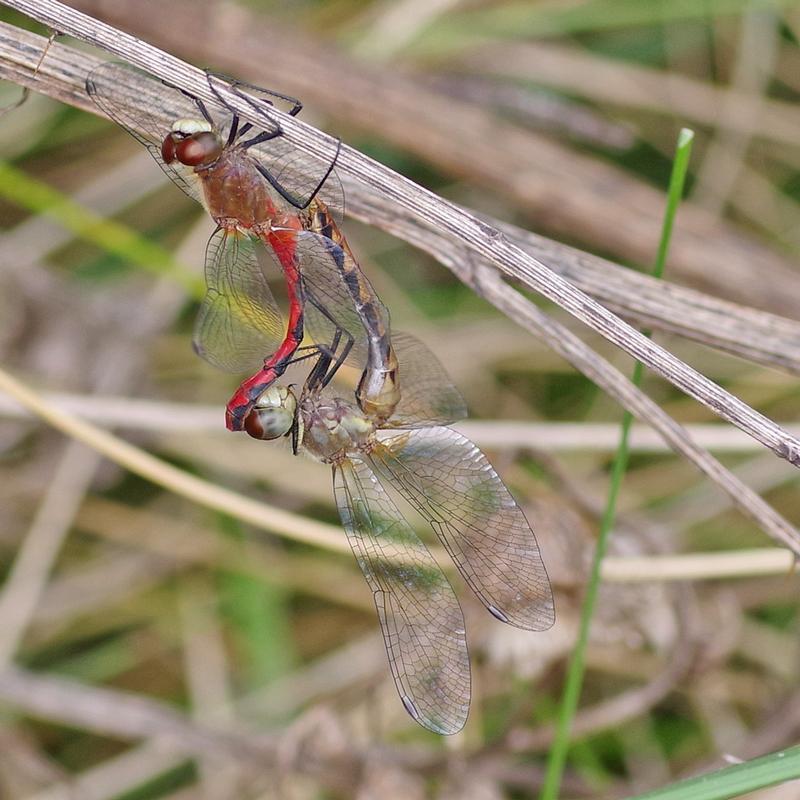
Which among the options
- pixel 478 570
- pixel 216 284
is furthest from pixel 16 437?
pixel 478 570

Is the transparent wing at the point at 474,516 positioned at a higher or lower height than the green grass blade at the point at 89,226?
lower

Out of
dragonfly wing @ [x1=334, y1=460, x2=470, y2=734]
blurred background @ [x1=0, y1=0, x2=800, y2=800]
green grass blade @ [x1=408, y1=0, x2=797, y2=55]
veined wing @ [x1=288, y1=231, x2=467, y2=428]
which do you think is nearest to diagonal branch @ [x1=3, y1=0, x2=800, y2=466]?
veined wing @ [x1=288, y1=231, x2=467, y2=428]

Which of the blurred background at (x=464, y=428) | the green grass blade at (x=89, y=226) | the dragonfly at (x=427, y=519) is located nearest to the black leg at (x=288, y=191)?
the dragonfly at (x=427, y=519)

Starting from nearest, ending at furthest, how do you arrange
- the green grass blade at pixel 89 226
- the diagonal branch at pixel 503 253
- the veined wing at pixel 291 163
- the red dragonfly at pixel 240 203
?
1. the diagonal branch at pixel 503 253
2. the veined wing at pixel 291 163
3. the red dragonfly at pixel 240 203
4. the green grass blade at pixel 89 226

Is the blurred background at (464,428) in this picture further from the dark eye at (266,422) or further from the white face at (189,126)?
the white face at (189,126)

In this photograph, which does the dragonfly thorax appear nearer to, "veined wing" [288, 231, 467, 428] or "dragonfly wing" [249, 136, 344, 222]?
"veined wing" [288, 231, 467, 428]

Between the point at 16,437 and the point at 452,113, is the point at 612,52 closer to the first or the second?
the point at 452,113

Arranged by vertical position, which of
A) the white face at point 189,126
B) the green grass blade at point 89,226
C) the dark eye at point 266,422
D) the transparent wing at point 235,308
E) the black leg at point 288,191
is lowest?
the dark eye at point 266,422

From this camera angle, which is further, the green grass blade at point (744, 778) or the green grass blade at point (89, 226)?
the green grass blade at point (89, 226)
